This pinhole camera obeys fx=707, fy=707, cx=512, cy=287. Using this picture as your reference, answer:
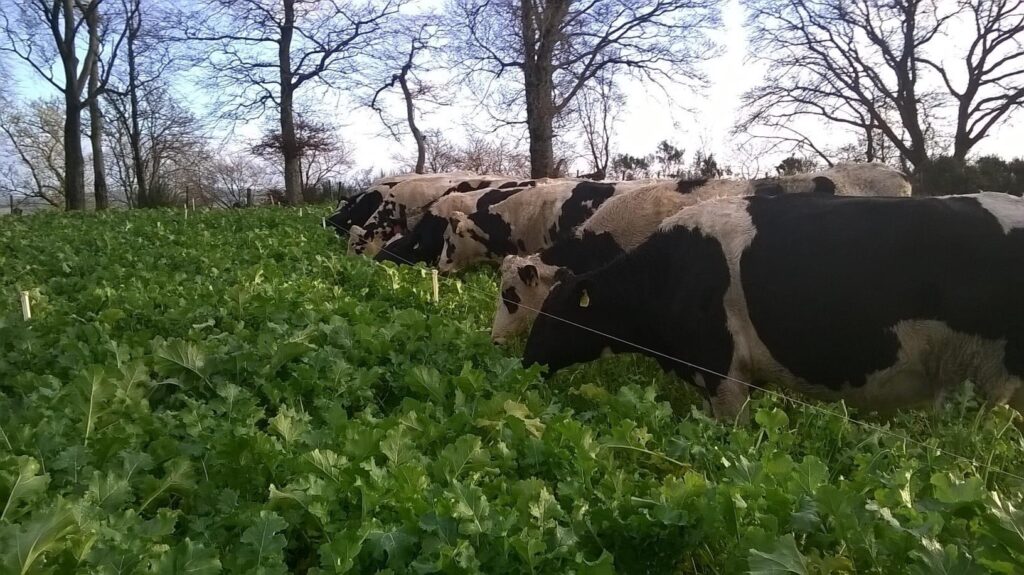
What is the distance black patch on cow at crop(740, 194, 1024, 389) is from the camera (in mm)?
4176

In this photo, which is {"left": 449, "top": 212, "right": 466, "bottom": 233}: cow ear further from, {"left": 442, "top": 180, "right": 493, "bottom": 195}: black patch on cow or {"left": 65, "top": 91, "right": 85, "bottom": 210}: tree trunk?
{"left": 65, "top": 91, "right": 85, "bottom": 210}: tree trunk

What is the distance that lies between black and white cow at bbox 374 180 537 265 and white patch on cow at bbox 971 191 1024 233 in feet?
30.3

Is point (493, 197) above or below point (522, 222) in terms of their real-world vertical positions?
above

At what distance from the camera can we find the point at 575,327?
6039mm

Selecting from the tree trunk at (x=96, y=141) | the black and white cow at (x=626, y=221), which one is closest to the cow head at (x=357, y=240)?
the black and white cow at (x=626, y=221)

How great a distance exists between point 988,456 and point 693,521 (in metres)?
2.04

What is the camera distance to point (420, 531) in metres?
2.37

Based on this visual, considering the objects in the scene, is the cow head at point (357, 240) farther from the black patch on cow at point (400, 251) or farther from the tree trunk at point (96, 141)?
the tree trunk at point (96, 141)

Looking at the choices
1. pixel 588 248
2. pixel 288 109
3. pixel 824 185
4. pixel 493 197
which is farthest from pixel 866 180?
pixel 288 109

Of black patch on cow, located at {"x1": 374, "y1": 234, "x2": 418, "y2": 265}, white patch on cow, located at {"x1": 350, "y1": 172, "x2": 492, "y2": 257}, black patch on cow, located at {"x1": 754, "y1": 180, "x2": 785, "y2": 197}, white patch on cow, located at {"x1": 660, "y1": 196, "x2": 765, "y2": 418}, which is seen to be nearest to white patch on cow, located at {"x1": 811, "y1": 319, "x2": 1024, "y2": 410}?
white patch on cow, located at {"x1": 660, "y1": 196, "x2": 765, "y2": 418}

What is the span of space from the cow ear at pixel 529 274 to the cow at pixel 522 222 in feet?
9.84

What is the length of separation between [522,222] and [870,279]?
7.82 metres

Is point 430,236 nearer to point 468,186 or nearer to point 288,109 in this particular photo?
point 468,186

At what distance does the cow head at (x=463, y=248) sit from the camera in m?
12.5
